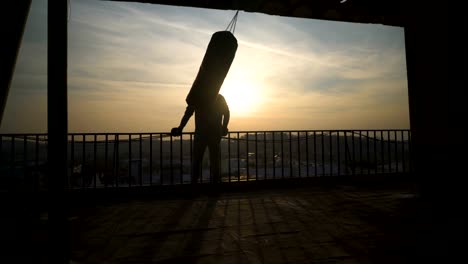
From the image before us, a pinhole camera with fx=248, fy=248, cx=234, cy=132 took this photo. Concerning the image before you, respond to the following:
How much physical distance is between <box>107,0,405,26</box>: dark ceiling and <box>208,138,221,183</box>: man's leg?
257 centimetres

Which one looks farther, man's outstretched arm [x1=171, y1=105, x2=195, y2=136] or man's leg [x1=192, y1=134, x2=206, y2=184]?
man's leg [x1=192, y1=134, x2=206, y2=184]

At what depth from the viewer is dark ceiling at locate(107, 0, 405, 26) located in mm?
4457

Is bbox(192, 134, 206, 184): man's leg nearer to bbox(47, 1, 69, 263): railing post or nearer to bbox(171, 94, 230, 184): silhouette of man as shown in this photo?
bbox(171, 94, 230, 184): silhouette of man

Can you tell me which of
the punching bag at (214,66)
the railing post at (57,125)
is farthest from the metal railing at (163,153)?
the railing post at (57,125)

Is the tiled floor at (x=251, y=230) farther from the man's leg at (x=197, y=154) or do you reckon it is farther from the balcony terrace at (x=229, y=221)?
the man's leg at (x=197, y=154)

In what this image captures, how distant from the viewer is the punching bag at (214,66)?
13.3 feet

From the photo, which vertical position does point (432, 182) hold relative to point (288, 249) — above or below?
above

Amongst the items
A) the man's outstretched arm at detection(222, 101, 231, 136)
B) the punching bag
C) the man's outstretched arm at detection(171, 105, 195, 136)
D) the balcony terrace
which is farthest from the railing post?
the man's outstretched arm at detection(222, 101, 231, 136)

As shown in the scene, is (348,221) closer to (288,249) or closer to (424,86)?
(288,249)

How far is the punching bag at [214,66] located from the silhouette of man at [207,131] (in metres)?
0.45

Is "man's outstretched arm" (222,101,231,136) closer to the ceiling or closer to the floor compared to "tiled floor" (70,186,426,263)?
closer to the ceiling

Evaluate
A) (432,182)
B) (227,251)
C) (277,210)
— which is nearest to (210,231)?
(227,251)

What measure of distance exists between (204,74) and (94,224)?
272 cm

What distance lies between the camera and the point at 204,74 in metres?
4.24
